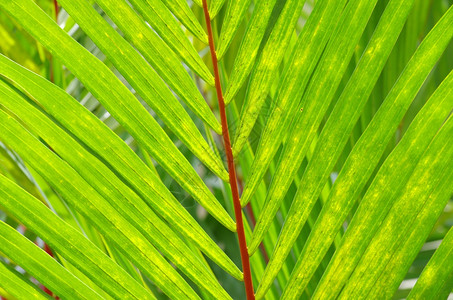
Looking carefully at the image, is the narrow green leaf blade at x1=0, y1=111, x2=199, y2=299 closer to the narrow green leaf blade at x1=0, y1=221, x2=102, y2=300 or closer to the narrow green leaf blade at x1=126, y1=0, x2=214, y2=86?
the narrow green leaf blade at x1=0, y1=221, x2=102, y2=300

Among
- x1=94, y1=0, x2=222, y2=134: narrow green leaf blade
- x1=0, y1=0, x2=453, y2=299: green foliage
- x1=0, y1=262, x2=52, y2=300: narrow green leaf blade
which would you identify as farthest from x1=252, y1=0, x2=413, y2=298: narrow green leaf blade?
x1=0, y1=262, x2=52, y2=300: narrow green leaf blade

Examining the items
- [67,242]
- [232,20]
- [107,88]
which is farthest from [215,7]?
[67,242]

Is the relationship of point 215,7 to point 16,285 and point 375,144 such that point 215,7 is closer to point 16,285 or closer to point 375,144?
point 375,144

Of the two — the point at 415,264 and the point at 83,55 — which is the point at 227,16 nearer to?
the point at 83,55

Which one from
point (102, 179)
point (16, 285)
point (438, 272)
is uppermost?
point (438, 272)

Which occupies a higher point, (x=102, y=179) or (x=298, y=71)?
(x=298, y=71)

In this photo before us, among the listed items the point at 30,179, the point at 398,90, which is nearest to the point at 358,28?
the point at 398,90
